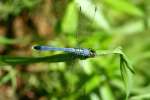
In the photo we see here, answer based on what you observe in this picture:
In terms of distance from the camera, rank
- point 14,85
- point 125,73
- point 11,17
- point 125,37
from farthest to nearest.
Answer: point 125,37 < point 11,17 < point 14,85 < point 125,73

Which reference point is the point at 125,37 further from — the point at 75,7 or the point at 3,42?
the point at 3,42

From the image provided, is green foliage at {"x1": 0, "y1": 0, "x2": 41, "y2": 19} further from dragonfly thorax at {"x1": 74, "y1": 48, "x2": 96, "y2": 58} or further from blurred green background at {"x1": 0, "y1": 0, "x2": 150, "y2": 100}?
dragonfly thorax at {"x1": 74, "y1": 48, "x2": 96, "y2": 58}

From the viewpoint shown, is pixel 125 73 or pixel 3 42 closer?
pixel 125 73

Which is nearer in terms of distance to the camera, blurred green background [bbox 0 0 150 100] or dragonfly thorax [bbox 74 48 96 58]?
dragonfly thorax [bbox 74 48 96 58]

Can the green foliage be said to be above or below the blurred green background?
above

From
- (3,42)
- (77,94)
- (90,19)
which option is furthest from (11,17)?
(77,94)

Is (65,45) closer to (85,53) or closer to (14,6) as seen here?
(14,6)

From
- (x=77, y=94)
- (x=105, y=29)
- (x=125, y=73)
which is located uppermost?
(x=105, y=29)

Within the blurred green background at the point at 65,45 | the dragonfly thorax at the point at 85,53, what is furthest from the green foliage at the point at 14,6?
the dragonfly thorax at the point at 85,53

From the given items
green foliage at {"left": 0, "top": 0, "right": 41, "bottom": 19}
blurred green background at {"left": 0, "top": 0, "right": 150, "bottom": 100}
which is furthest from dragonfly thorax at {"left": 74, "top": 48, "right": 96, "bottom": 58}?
green foliage at {"left": 0, "top": 0, "right": 41, "bottom": 19}
